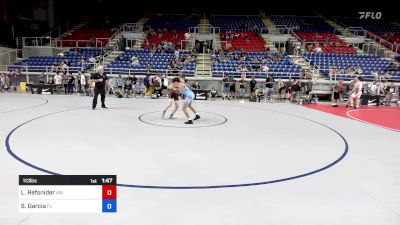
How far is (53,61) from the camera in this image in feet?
76.6

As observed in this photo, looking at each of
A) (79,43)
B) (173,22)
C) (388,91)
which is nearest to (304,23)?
(173,22)

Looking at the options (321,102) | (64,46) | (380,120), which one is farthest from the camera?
(64,46)

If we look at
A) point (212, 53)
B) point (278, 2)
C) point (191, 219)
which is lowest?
point (191, 219)

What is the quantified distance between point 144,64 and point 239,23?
13317mm

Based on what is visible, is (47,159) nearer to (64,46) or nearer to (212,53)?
(212,53)

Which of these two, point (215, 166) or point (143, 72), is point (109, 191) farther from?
point (143, 72)

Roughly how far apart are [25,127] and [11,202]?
5433mm

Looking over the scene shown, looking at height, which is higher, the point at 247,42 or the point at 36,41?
the point at 247,42

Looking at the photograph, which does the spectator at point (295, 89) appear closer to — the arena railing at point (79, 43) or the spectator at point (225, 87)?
the spectator at point (225, 87)

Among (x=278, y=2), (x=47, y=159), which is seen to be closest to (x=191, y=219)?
(x=47, y=159)

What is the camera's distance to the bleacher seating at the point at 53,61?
866 inches

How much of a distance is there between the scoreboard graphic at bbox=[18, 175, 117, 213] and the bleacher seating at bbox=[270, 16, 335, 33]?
1202 inches

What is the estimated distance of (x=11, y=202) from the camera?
4.53 metres

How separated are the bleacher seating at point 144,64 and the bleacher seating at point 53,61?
2.39 metres
